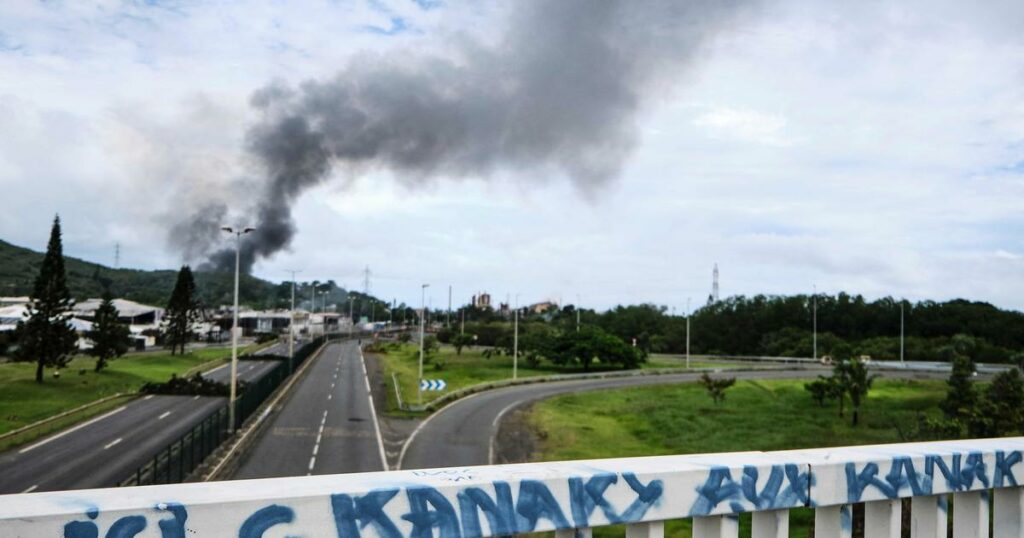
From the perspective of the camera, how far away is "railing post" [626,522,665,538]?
3088 millimetres

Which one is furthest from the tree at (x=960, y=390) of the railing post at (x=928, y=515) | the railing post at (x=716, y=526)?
the railing post at (x=716, y=526)

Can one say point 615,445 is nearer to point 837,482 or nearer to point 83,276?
point 837,482

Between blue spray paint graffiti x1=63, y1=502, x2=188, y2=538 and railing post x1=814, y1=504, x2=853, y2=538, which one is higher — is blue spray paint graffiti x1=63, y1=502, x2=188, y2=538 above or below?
above

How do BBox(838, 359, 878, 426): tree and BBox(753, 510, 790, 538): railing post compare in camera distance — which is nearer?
BBox(753, 510, 790, 538): railing post

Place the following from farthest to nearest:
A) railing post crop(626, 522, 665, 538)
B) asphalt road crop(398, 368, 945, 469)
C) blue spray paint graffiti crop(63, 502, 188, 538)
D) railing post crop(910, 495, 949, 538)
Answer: asphalt road crop(398, 368, 945, 469)
railing post crop(910, 495, 949, 538)
railing post crop(626, 522, 665, 538)
blue spray paint graffiti crop(63, 502, 188, 538)

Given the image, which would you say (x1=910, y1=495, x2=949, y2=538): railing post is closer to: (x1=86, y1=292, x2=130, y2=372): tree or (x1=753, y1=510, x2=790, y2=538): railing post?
(x1=753, y1=510, x2=790, y2=538): railing post

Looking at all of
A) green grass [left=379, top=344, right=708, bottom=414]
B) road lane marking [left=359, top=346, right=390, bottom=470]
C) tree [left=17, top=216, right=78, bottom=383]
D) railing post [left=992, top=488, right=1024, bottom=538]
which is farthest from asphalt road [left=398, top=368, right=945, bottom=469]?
tree [left=17, top=216, right=78, bottom=383]

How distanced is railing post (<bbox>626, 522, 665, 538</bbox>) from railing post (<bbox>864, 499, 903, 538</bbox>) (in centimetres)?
122

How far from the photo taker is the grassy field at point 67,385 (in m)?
43.2

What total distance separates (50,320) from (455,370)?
110 feet

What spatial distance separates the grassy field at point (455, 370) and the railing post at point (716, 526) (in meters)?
43.8

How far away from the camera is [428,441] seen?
3569cm

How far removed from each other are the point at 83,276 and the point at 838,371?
191318 mm

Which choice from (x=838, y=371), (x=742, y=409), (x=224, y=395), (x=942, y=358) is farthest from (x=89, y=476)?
(x=942, y=358)
